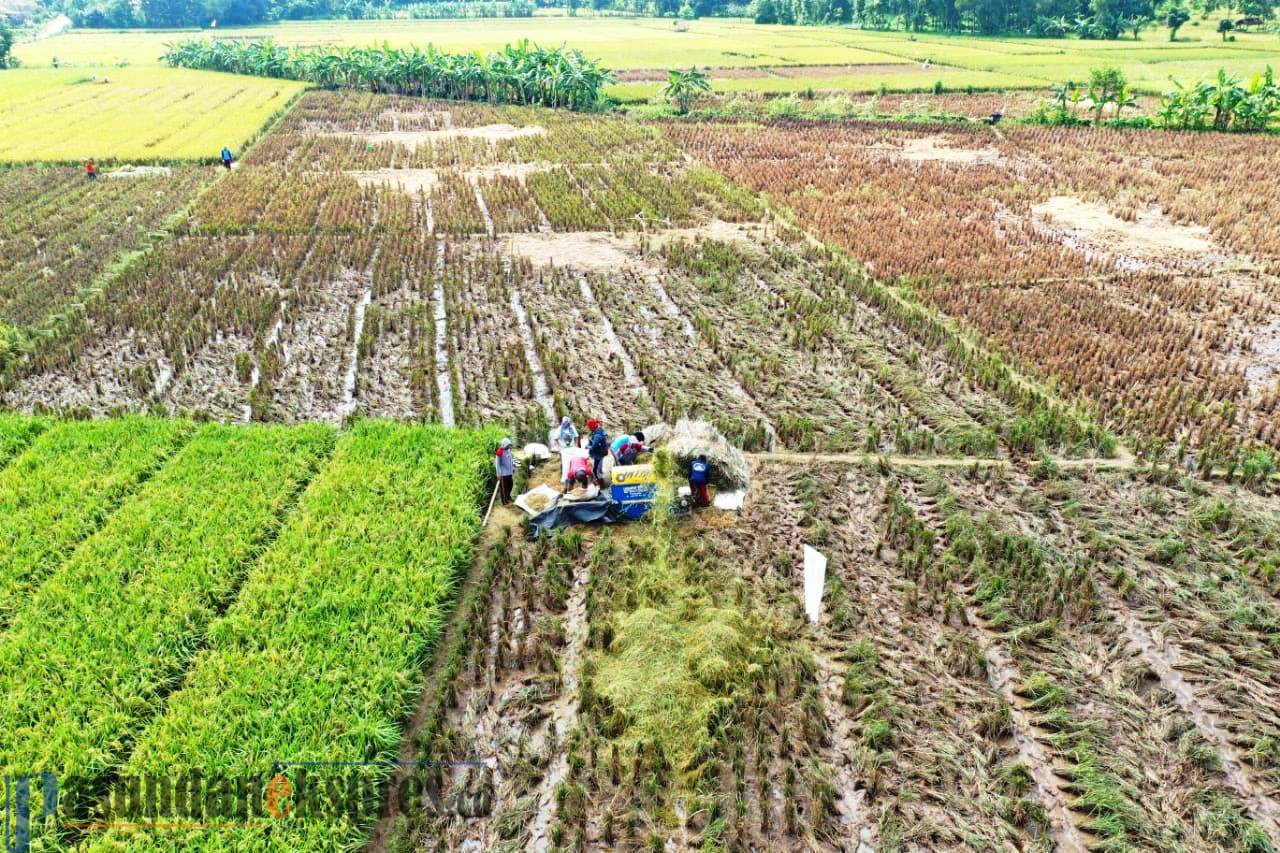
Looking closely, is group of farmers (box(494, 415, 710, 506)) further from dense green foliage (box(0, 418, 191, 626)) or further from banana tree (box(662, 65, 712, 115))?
banana tree (box(662, 65, 712, 115))

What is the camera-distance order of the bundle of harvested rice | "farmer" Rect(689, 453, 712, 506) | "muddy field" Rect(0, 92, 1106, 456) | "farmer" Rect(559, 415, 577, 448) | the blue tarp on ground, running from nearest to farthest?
the blue tarp on ground
"farmer" Rect(689, 453, 712, 506)
the bundle of harvested rice
"farmer" Rect(559, 415, 577, 448)
"muddy field" Rect(0, 92, 1106, 456)

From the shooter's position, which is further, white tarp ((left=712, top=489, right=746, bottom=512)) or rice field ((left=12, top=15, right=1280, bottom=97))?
rice field ((left=12, top=15, right=1280, bottom=97))

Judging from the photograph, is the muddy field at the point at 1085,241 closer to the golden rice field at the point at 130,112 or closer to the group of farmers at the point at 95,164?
the group of farmers at the point at 95,164

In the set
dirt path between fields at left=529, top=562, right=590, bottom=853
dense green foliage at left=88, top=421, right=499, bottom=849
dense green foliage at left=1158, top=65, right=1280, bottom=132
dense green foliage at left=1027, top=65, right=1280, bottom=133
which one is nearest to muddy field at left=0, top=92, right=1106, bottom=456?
dense green foliage at left=88, top=421, right=499, bottom=849

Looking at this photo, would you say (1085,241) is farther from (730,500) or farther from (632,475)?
(632,475)

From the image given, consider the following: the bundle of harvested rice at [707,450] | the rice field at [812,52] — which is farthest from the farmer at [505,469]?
the rice field at [812,52]

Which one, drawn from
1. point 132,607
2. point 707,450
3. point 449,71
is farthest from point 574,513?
point 449,71

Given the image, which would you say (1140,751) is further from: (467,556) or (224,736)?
(224,736)
